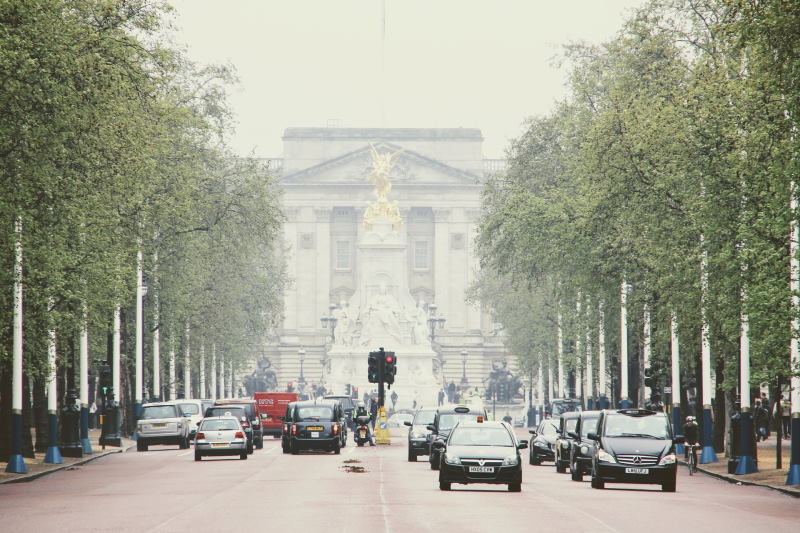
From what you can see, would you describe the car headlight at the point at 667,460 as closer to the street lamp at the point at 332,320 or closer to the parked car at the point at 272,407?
the parked car at the point at 272,407

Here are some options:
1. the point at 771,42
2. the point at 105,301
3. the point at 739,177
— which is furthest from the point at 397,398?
the point at 771,42

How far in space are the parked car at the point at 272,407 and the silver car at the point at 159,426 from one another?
39.4 feet

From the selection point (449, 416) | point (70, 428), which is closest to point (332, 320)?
point (70, 428)

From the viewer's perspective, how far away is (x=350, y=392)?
100875 millimetres

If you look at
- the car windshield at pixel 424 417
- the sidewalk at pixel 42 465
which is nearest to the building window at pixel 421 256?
the sidewalk at pixel 42 465

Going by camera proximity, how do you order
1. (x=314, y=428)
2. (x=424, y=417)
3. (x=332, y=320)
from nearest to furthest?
1. (x=424, y=417)
2. (x=314, y=428)
3. (x=332, y=320)

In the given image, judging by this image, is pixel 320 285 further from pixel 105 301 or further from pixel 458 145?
pixel 105 301

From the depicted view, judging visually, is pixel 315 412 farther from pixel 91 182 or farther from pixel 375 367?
pixel 91 182

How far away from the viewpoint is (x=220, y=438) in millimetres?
45625

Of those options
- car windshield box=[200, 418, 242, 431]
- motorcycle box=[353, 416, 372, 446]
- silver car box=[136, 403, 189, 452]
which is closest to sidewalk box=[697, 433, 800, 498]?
car windshield box=[200, 418, 242, 431]

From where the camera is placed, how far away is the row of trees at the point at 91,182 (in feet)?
110

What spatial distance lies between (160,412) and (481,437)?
85.3 feet

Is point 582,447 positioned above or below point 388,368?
below

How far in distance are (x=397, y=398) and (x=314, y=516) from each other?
78551mm
